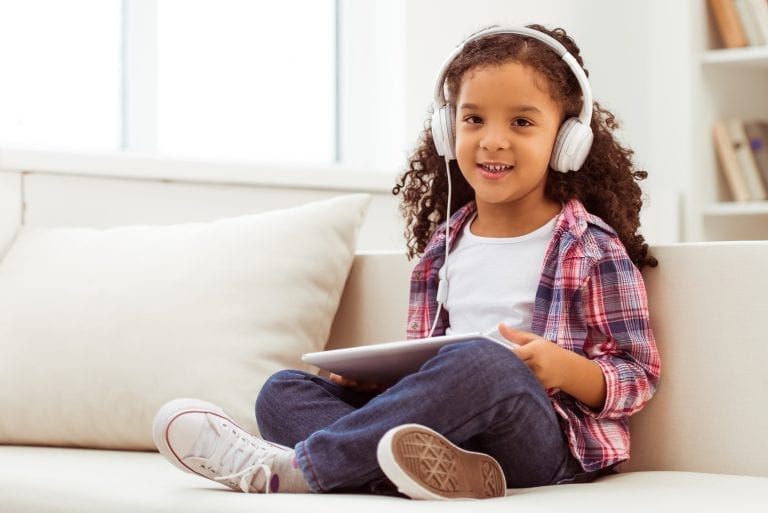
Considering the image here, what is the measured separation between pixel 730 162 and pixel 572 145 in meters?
1.84

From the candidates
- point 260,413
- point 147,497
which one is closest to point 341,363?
point 260,413

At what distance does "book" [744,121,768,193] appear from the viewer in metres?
3.13

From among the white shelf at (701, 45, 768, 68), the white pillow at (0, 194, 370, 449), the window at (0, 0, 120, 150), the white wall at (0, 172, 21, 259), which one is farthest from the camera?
the white shelf at (701, 45, 768, 68)

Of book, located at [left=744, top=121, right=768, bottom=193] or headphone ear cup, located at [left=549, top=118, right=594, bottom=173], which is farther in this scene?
book, located at [left=744, top=121, right=768, bottom=193]

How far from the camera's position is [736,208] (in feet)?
10.2

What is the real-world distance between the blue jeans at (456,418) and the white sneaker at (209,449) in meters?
0.06

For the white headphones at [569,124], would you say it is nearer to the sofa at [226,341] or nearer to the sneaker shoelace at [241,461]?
the sofa at [226,341]

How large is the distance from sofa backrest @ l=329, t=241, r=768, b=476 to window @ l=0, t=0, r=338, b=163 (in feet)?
4.42

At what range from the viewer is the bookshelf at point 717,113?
10.2 feet

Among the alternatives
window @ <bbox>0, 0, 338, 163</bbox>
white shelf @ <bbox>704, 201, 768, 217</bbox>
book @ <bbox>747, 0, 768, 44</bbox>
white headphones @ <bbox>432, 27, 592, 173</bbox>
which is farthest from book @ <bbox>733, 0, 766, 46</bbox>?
white headphones @ <bbox>432, 27, 592, 173</bbox>

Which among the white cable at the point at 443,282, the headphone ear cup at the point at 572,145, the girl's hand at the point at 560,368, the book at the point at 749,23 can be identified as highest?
the book at the point at 749,23

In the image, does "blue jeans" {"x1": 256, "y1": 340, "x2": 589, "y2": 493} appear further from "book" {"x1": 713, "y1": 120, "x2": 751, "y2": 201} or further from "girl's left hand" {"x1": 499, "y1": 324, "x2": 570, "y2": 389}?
"book" {"x1": 713, "y1": 120, "x2": 751, "y2": 201}

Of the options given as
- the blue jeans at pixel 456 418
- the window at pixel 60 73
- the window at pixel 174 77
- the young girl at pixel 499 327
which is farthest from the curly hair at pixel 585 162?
the window at pixel 60 73

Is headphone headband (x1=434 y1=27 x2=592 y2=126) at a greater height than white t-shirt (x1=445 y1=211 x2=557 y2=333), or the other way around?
headphone headband (x1=434 y1=27 x2=592 y2=126)
